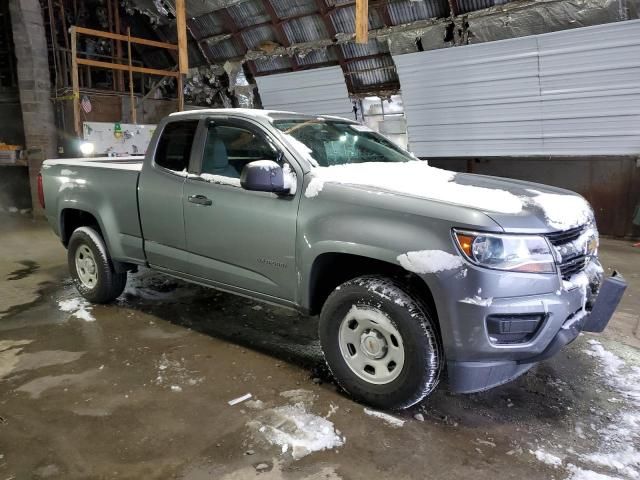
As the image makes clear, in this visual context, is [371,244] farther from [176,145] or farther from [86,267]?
[86,267]

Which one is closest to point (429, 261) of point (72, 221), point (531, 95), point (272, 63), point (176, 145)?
point (176, 145)

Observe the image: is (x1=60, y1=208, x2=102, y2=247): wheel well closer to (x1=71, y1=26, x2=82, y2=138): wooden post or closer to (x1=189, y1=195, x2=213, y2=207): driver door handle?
(x1=189, y1=195, x2=213, y2=207): driver door handle

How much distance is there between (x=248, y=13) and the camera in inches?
381

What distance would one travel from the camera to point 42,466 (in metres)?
2.37

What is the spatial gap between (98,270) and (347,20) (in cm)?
651

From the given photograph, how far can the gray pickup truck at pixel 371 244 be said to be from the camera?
7.93ft

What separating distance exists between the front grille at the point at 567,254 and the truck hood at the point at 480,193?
1.7 inches

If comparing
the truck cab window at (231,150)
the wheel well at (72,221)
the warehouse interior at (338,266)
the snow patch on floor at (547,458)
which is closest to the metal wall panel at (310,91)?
the warehouse interior at (338,266)

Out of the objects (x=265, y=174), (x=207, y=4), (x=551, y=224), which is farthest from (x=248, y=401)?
(x=207, y=4)

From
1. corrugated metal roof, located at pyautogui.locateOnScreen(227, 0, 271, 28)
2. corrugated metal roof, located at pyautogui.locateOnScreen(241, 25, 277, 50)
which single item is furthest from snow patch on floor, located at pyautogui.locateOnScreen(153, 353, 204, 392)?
corrugated metal roof, located at pyautogui.locateOnScreen(241, 25, 277, 50)

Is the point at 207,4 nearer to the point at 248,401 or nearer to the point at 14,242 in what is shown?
the point at 14,242

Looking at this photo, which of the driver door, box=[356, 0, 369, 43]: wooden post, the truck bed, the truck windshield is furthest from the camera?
box=[356, 0, 369, 43]: wooden post

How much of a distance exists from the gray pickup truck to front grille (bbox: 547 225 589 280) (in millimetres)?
12

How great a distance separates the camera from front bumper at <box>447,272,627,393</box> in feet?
7.86
